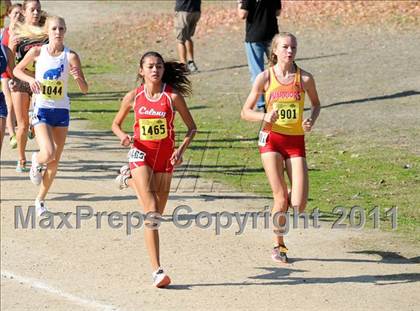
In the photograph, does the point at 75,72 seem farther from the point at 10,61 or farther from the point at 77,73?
the point at 10,61

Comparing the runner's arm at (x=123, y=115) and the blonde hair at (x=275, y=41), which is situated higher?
the blonde hair at (x=275, y=41)

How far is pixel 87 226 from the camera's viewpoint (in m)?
13.5

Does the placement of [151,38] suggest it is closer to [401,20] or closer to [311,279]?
[401,20]

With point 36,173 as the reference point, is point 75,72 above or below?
above

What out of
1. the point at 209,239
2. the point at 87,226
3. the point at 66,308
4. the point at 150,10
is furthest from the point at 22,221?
the point at 150,10

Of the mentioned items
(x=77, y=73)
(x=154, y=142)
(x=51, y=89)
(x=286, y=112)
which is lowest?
(x=154, y=142)

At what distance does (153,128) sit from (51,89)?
9.37ft

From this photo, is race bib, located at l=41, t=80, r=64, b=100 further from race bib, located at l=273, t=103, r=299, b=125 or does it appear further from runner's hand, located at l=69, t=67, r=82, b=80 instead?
race bib, located at l=273, t=103, r=299, b=125

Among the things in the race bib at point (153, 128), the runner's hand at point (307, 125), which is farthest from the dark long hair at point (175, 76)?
the runner's hand at point (307, 125)

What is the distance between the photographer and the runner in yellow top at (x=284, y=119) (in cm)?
1128

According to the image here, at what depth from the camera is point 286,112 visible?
445 inches

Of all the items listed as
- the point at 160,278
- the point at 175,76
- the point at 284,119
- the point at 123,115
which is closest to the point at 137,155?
the point at 123,115

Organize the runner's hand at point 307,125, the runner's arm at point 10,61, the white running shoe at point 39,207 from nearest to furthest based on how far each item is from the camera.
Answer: the runner's hand at point 307,125 → the white running shoe at point 39,207 → the runner's arm at point 10,61

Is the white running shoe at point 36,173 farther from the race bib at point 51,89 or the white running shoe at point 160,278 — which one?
the white running shoe at point 160,278
